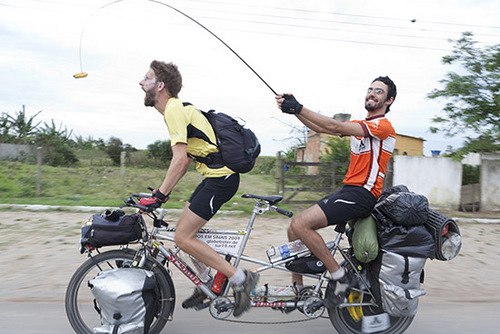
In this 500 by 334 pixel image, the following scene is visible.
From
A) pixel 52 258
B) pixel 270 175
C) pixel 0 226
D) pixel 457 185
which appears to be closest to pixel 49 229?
pixel 0 226

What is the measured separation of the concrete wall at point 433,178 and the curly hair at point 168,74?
941 cm

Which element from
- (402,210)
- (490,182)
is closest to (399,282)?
(402,210)

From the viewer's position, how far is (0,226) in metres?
6.97

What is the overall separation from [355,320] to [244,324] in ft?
3.18

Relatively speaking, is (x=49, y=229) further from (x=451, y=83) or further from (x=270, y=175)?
(x=270, y=175)

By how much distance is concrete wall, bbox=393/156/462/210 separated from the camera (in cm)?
1120

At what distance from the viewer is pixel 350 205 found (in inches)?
121

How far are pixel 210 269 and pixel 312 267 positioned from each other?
0.85 metres

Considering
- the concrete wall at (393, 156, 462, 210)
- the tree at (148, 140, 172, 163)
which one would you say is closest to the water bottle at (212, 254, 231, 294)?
the concrete wall at (393, 156, 462, 210)

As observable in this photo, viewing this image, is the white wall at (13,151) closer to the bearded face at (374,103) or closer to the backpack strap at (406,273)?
the bearded face at (374,103)

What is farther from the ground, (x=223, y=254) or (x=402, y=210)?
(x=402, y=210)

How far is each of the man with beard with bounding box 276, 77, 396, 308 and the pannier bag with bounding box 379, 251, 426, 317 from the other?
307 millimetres

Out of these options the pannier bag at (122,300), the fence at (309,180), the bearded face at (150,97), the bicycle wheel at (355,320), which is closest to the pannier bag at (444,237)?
the bicycle wheel at (355,320)

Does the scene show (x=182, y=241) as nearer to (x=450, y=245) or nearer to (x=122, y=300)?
(x=122, y=300)
